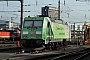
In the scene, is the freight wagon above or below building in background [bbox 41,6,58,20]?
below

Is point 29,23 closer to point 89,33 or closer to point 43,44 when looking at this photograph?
point 43,44

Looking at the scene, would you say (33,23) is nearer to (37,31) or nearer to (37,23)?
(37,23)

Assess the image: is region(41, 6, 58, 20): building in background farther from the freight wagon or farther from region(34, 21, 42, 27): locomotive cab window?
region(34, 21, 42, 27): locomotive cab window

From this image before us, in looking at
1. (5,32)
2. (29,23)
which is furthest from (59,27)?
(5,32)

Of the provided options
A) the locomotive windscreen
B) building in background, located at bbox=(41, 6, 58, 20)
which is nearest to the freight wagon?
the locomotive windscreen

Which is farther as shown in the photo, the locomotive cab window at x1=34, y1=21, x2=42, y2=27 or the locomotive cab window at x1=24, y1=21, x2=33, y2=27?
the locomotive cab window at x1=24, y1=21, x2=33, y2=27

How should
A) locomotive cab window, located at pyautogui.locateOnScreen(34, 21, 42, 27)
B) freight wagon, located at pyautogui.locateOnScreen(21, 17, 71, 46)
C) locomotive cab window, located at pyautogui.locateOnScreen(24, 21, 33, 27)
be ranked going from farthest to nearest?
locomotive cab window, located at pyautogui.locateOnScreen(24, 21, 33, 27) < locomotive cab window, located at pyautogui.locateOnScreen(34, 21, 42, 27) < freight wagon, located at pyautogui.locateOnScreen(21, 17, 71, 46)

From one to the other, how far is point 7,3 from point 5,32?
879 inches

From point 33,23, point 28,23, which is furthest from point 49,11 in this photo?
point 33,23

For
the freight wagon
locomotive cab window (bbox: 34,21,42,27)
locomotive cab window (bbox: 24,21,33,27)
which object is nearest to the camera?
the freight wagon

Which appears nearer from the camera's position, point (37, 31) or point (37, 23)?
point (37, 31)

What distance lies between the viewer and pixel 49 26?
2634cm

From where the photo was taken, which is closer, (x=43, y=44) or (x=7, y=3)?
(x=43, y=44)

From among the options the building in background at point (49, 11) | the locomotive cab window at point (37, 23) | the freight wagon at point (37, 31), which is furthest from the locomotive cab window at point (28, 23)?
the building in background at point (49, 11)
